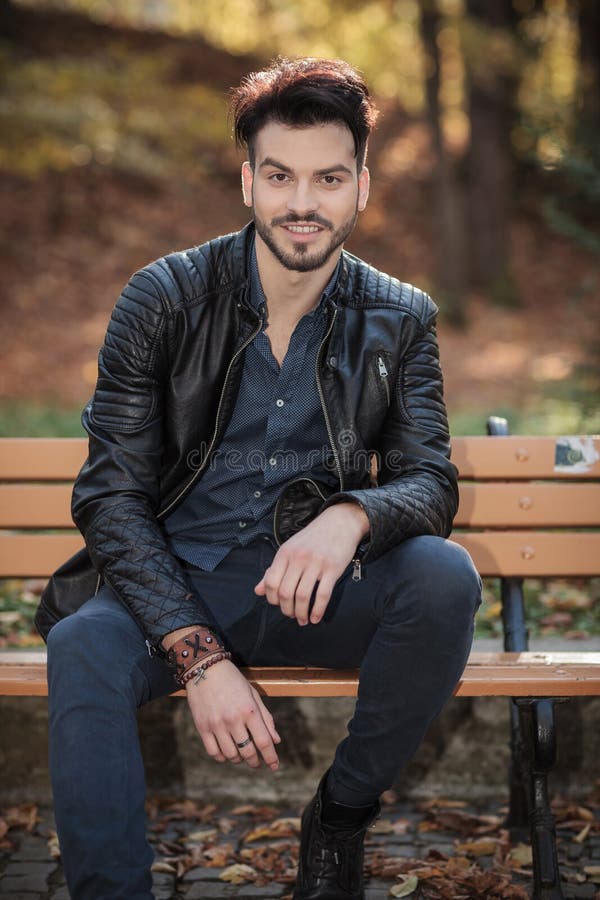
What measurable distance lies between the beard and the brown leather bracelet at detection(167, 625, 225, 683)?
3.60ft

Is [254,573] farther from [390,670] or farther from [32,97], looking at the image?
[32,97]

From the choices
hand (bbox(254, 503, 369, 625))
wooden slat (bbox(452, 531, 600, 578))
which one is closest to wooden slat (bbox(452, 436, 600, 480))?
wooden slat (bbox(452, 531, 600, 578))

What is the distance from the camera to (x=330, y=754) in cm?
376

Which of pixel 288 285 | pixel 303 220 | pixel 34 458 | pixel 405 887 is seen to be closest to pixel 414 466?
pixel 288 285

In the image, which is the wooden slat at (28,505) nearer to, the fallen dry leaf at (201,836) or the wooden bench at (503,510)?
the wooden bench at (503,510)

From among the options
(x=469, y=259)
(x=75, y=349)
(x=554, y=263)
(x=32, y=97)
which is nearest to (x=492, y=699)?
(x=32, y=97)

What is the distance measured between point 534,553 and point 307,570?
1281 mm

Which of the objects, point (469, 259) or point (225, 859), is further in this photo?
point (469, 259)

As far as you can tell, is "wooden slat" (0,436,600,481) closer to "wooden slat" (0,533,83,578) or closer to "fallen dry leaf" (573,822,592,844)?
"wooden slat" (0,533,83,578)

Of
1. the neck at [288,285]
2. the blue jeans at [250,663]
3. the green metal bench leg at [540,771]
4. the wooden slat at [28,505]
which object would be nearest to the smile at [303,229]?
the neck at [288,285]

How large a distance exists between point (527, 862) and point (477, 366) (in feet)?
35.9

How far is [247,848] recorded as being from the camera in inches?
138

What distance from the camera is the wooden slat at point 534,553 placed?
3.71 meters

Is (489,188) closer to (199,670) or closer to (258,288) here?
(258,288)
